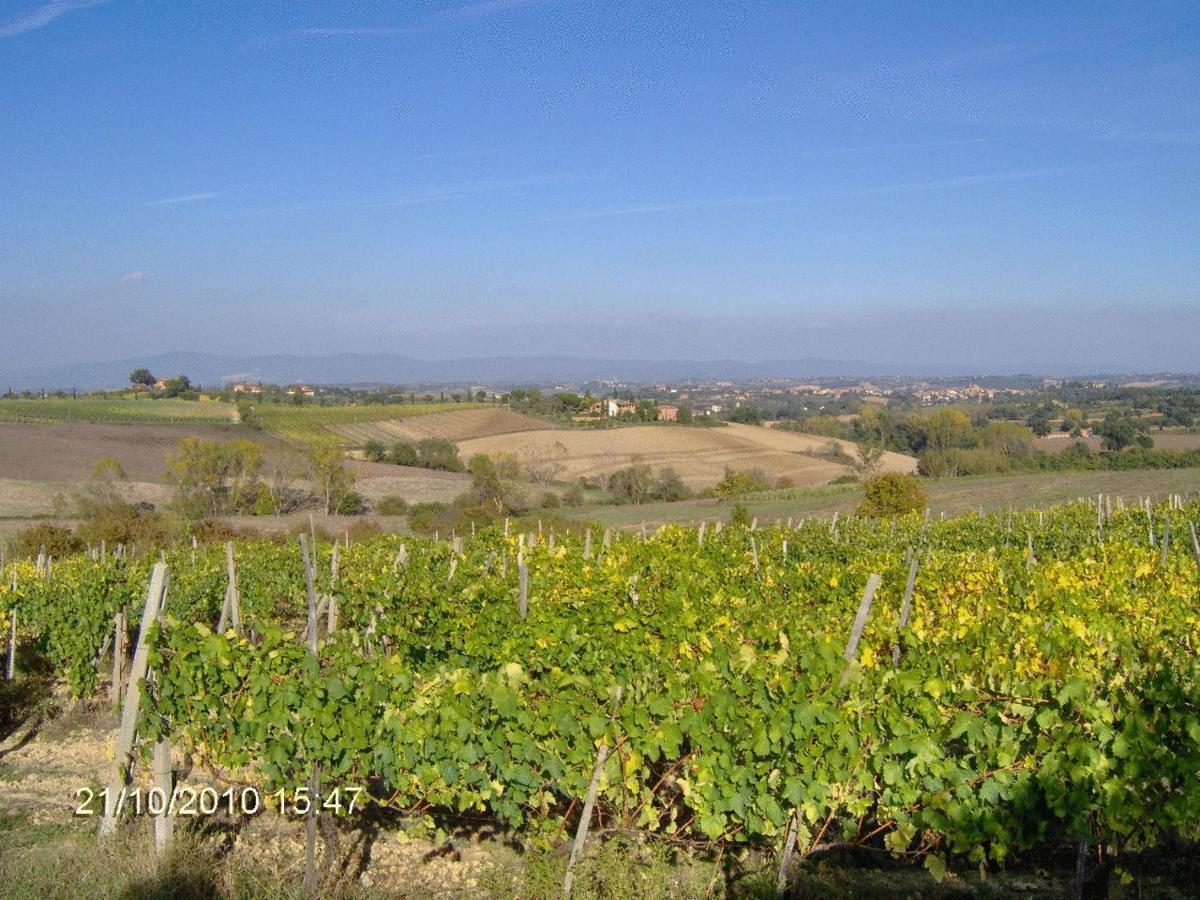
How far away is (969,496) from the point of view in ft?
130

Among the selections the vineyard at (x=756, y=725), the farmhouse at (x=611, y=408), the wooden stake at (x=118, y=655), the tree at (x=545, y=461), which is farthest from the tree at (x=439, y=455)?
the vineyard at (x=756, y=725)

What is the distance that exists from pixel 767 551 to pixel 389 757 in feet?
30.8

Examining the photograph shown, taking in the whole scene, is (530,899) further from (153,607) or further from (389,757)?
(153,607)

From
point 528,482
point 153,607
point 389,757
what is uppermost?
point 153,607

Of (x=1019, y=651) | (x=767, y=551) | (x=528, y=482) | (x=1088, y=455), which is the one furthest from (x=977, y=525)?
(x=1088, y=455)

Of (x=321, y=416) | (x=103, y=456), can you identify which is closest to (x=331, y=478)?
(x=103, y=456)

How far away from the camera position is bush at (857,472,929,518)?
107 ft

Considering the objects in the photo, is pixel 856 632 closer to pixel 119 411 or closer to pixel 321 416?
pixel 321 416

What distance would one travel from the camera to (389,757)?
491 centimetres

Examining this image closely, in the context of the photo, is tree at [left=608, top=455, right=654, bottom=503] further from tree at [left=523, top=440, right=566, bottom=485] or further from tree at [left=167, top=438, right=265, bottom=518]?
tree at [left=167, top=438, right=265, bottom=518]

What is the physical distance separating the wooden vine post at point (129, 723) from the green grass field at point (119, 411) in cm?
6604

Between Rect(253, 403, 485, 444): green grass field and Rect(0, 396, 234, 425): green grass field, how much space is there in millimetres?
3417

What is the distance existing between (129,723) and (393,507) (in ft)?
133

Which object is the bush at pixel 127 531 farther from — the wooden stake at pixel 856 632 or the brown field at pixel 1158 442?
the brown field at pixel 1158 442
